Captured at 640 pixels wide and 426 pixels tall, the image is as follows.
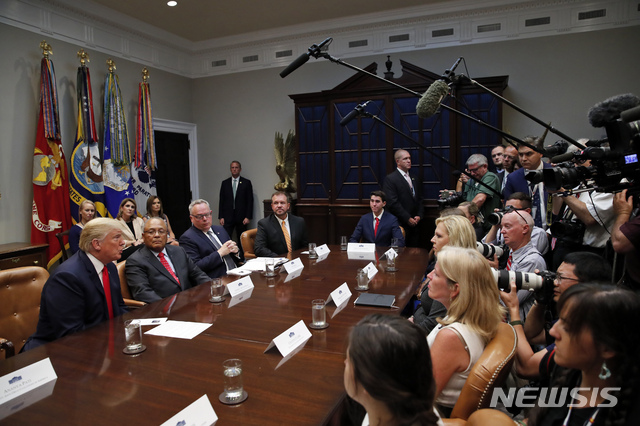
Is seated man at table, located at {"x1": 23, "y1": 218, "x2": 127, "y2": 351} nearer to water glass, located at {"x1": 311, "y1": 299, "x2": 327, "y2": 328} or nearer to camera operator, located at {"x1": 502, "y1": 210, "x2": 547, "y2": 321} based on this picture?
water glass, located at {"x1": 311, "y1": 299, "x2": 327, "y2": 328}

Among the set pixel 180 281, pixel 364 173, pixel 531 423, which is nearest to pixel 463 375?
pixel 531 423

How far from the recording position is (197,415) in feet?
3.65

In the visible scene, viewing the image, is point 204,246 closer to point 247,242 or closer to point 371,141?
point 247,242

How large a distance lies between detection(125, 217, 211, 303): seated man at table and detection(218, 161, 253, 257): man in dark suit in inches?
149

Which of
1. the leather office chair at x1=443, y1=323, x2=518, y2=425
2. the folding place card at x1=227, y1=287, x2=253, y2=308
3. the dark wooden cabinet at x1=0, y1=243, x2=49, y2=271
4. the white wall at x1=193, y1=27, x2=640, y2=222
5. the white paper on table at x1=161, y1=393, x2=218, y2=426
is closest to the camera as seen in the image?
the white paper on table at x1=161, y1=393, x2=218, y2=426

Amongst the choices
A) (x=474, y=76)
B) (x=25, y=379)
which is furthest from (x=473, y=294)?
(x=474, y=76)

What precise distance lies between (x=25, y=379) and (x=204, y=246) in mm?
2154

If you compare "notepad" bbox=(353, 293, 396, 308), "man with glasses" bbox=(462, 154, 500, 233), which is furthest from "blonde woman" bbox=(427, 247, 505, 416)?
"man with glasses" bbox=(462, 154, 500, 233)

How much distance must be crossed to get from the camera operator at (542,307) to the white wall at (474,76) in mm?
4205

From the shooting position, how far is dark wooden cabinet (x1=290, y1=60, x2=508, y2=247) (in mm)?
5254

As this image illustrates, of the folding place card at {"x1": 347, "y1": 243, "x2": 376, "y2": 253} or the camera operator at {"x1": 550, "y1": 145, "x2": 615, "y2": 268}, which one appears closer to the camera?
the camera operator at {"x1": 550, "y1": 145, "x2": 615, "y2": 268}

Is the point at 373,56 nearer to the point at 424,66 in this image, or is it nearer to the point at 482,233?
the point at 424,66

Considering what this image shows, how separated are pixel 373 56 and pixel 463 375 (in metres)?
5.54

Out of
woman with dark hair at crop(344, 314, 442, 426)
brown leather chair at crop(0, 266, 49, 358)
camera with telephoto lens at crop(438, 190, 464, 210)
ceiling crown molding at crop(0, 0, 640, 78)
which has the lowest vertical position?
brown leather chair at crop(0, 266, 49, 358)
